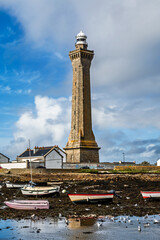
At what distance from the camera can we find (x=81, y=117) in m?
80.5

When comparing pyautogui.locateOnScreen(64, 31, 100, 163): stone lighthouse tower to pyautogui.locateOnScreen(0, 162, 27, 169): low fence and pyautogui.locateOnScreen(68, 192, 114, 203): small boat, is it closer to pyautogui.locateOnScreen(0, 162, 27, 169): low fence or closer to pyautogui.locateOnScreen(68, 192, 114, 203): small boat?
pyautogui.locateOnScreen(0, 162, 27, 169): low fence

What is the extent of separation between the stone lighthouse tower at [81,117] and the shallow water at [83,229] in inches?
2174

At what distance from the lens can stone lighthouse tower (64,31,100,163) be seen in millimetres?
79625

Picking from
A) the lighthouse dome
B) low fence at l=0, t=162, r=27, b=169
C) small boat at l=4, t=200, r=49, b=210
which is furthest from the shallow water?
the lighthouse dome

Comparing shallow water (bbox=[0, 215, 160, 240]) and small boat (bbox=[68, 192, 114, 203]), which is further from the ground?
small boat (bbox=[68, 192, 114, 203])

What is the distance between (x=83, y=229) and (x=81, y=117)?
59.7 m

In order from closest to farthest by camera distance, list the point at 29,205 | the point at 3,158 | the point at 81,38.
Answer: the point at 29,205, the point at 3,158, the point at 81,38

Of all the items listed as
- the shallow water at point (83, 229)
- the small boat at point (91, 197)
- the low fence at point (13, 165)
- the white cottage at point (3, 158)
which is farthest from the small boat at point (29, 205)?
the white cottage at point (3, 158)

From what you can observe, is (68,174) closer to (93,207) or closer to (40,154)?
(40,154)

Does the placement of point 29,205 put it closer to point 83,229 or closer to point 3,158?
point 83,229

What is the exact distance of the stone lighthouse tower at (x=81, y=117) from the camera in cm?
7962

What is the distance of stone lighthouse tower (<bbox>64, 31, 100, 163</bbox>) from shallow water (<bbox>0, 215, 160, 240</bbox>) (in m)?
55.2

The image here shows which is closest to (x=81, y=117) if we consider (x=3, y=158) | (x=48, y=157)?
(x=48, y=157)

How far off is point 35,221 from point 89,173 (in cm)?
4075
